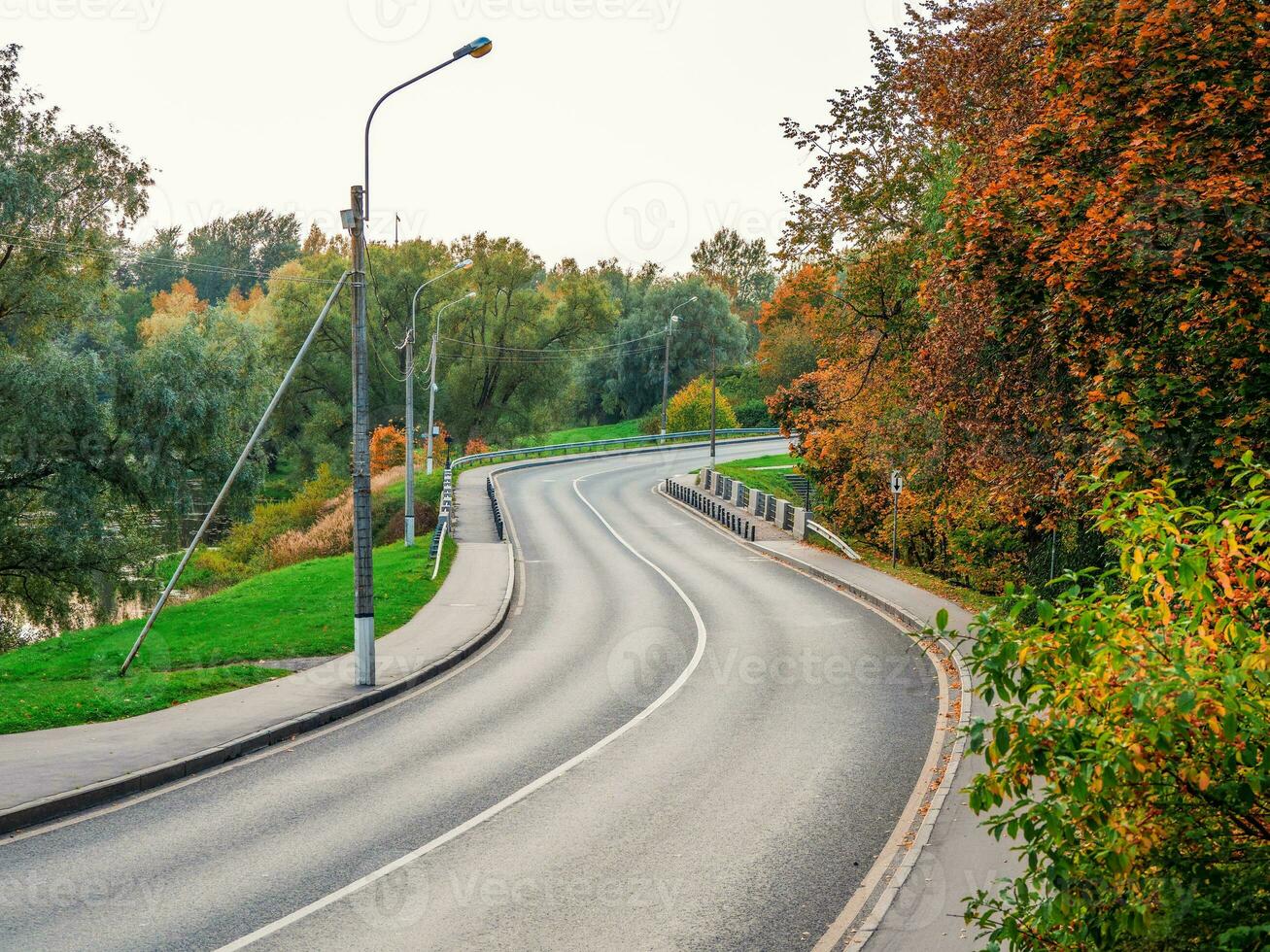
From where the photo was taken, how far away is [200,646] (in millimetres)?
18875

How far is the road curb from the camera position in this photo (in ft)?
32.9

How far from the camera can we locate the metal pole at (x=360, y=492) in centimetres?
1550

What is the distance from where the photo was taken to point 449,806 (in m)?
10.7

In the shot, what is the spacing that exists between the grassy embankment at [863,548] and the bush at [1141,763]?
12.3 feet

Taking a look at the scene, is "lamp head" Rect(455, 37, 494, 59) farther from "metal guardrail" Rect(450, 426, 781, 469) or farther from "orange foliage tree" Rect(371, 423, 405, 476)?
"orange foliage tree" Rect(371, 423, 405, 476)

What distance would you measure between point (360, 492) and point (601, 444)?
49489mm

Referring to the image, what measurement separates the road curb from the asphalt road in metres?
0.28

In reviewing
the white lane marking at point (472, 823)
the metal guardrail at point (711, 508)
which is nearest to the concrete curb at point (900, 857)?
the white lane marking at point (472, 823)

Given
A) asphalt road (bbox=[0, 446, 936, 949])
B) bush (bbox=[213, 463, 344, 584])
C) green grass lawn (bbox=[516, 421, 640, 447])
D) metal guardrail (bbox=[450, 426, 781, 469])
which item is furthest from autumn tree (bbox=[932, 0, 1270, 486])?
green grass lawn (bbox=[516, 421, 640, 447])

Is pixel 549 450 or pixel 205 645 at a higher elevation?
pixel 549 450

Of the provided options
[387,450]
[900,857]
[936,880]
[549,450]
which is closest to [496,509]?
[549,450]

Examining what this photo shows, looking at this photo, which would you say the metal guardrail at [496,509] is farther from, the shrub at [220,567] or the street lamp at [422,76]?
the street lamp at [422,76]

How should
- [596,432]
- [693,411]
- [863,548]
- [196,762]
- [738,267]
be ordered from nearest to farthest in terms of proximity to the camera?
[196,762] < [863,548] < [693,411] < [596,432] < [738,267]

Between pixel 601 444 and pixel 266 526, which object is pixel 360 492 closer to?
pixel 266 526
